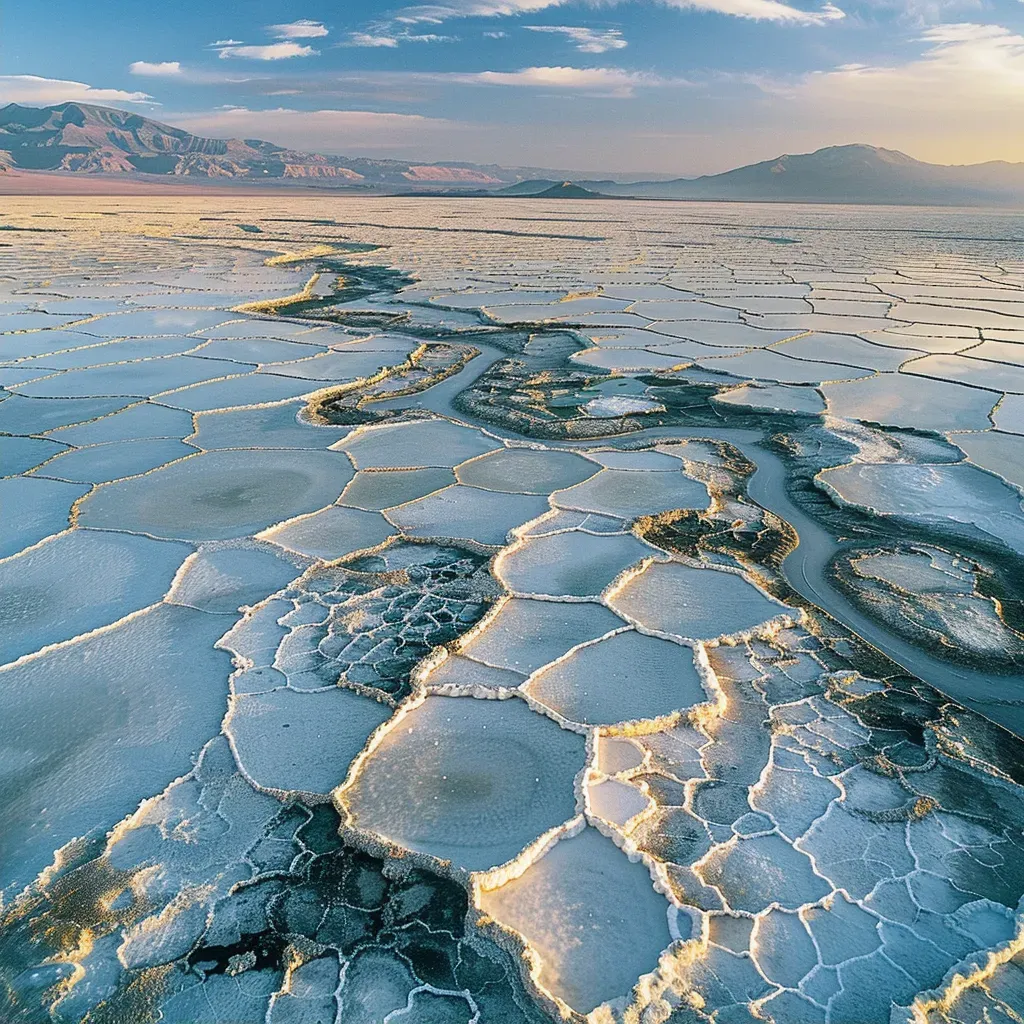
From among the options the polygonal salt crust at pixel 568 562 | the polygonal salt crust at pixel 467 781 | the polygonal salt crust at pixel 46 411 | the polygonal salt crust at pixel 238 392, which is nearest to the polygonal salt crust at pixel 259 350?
the polygonal salt crust at pixel 238 392

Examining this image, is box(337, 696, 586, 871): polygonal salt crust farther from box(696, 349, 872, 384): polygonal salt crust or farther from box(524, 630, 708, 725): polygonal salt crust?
box(696, 349, 872, 384): polygonal salt crust

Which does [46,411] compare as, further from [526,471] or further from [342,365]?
[526,471]

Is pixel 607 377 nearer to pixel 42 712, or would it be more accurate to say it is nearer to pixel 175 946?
pixel 42 712

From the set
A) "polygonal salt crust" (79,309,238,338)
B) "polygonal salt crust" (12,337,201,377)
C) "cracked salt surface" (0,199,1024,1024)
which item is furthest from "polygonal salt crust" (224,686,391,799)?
"polygonal salt crust" (79,309,238,338)

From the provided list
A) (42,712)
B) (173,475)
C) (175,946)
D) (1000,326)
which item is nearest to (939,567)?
(175,946)

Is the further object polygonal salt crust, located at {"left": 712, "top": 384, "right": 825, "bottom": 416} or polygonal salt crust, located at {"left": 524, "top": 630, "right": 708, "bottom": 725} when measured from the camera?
polygonal salt crust, located at {"left": 712, "top": 384, "right": 825, "bottom": 416}

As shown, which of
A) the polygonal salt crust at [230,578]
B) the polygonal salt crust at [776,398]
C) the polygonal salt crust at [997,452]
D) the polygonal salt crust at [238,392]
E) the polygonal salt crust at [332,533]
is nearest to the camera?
the polygonal salt crust at [230,578]

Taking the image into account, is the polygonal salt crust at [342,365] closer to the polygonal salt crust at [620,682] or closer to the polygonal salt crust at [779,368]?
the polygonal salt crust at [779,368]

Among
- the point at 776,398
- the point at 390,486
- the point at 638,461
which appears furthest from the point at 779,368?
the point at 390,486
